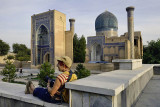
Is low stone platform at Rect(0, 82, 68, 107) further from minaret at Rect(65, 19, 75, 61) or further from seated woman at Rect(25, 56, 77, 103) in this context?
minaret at Rect(65, 19, 75, 61)

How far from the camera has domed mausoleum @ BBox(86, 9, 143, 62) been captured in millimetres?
22906

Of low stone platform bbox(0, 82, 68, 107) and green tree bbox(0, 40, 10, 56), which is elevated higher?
green tree bbox(0, 40, 10, 56)

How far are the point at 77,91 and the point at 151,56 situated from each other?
12.3 meters

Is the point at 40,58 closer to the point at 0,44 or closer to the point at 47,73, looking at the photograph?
the point at 47,73

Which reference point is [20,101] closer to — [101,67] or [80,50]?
[101,67]

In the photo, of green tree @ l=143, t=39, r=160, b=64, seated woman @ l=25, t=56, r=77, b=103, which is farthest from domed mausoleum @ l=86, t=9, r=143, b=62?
seated woman @ l=25, t=56, r=77, b=103

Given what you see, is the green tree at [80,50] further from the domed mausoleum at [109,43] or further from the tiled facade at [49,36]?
the domed mausoleum at [109,43]

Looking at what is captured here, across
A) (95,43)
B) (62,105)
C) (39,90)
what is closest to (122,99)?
(62,105)

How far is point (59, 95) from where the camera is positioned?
69.1 inches

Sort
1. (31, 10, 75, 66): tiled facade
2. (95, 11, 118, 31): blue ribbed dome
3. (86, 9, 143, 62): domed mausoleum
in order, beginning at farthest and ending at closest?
(95, 11, 118, 31): blue ribbed dome < (86, 9, 143, 62): domed mausoleum < (31, 10, 75, 66): tiled facade

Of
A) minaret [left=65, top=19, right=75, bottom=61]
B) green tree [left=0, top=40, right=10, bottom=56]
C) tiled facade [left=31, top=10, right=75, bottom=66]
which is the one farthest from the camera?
green tree [left=0, top=40, right=10, bottom=56]

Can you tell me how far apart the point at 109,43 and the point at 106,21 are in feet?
28.6

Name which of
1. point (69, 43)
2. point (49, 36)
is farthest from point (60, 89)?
point (69, 43)

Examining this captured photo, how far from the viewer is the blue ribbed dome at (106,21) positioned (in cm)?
3106
